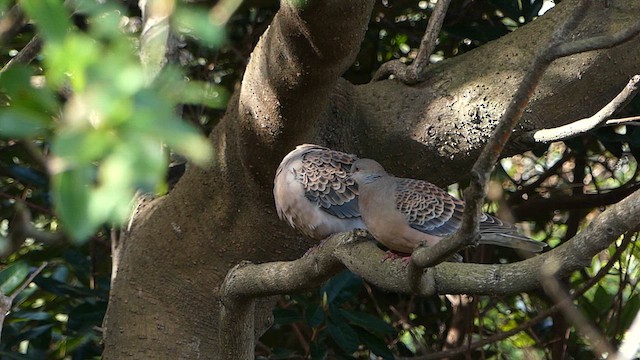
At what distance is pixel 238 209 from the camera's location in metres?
2.58

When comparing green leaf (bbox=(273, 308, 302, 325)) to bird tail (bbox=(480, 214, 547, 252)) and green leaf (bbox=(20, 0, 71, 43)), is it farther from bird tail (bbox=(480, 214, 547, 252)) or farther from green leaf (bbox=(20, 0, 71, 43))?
green leaf (bbox=(20, 0, 71, 43))

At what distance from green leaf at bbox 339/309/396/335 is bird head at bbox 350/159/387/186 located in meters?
0.87

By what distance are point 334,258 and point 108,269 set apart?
2168mm

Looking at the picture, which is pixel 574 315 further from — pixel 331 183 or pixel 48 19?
pixel 331 183

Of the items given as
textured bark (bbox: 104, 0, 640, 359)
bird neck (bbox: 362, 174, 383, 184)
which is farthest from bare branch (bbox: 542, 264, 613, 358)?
bird neck (bbox: 362, 174, 383, 184)

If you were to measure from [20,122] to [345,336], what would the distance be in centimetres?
257

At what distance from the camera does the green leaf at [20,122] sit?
0.61 meters

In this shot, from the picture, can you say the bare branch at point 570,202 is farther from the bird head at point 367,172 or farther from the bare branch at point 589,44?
the bare branch at point 589,44

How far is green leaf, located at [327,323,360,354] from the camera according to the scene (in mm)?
3092

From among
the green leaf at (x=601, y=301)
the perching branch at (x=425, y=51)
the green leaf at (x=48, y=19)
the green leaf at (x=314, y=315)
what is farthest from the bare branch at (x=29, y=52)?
the green leaf at (x=601, y=301)

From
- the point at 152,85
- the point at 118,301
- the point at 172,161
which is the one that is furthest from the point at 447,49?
the point at 152,85

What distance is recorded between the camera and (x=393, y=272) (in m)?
1.75

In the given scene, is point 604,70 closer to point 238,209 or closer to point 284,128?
point 284,128

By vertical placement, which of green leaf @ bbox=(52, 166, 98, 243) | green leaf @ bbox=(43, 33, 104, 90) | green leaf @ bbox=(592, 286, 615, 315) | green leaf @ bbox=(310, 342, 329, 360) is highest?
green leaf @ bbox=(43, 33, 104, 90)
